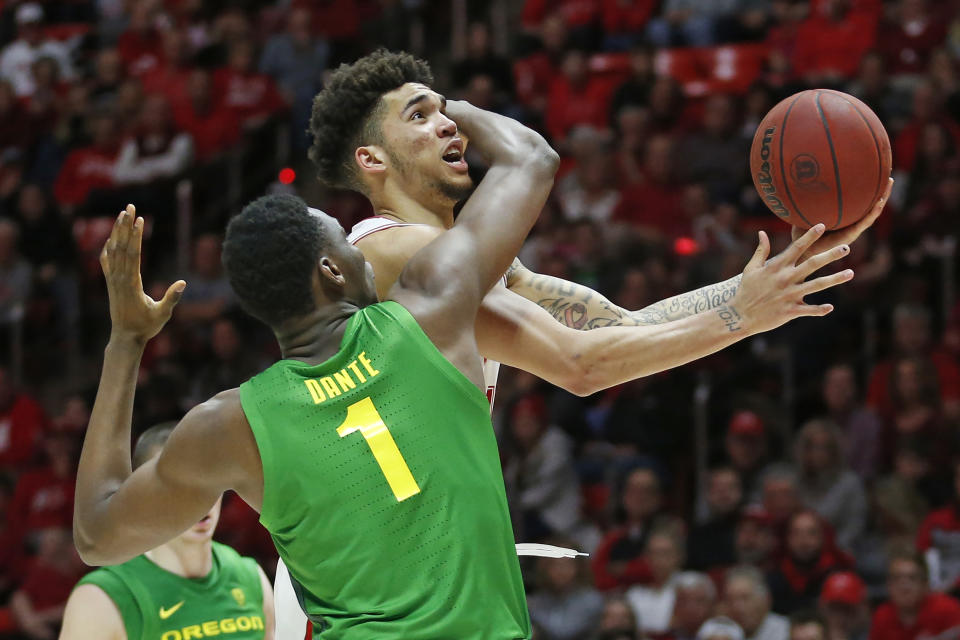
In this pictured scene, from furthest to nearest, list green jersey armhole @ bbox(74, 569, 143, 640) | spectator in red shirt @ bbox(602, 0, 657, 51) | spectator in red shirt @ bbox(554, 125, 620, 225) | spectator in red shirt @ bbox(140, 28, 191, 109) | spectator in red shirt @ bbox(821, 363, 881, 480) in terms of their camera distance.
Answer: spectator in red shirt @ bbox(140, 28, 191, 109) < spectator in red shirt @ bbox(602, 0, 657, 51) < spectator in red shirt @ bbox(554, 125, 620, 225) < spectator in red shirt @ bbox(821, 363, 881, 480) < green jersey armhole @ bbox(74, 569, 143, 640)

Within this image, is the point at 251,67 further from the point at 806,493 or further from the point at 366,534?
the point at 366,534

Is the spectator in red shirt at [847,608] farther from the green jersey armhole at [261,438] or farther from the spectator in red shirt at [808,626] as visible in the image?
the green jersey armhole at [261,438]

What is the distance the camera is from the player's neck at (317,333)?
3086 millimetres

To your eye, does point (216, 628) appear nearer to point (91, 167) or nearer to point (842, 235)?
point (842, 235)

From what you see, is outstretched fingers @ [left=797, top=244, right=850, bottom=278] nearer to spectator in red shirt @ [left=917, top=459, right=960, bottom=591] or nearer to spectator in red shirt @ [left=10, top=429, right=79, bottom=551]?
spectator in red shirt @ [left=917, top=459, right=960, bottom=591]

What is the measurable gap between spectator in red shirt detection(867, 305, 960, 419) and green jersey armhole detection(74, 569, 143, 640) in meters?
4.87

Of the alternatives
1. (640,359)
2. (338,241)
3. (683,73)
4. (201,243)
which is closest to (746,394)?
(683,73)

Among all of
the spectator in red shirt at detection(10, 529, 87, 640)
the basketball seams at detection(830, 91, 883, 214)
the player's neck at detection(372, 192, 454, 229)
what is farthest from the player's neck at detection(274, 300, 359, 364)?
the spectator in red shirt at detection(10, 529, 87, 640)

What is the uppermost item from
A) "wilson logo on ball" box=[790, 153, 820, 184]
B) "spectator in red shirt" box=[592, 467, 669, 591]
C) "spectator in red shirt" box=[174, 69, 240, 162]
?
"wilson logo on ball" box=[790, 153, 820, 184]

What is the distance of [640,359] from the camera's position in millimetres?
3842

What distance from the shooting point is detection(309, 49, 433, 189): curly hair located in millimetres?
4082

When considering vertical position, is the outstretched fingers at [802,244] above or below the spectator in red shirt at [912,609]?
above

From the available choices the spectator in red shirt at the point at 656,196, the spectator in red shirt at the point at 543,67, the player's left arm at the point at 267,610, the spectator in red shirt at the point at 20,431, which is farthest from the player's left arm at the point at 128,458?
the spectator in red shirt at the point at 543,67

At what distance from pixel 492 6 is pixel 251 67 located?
2.14 meters
